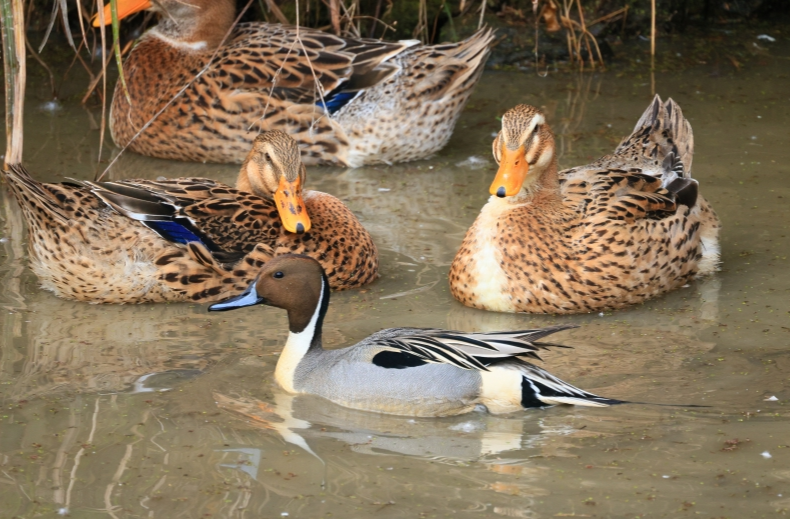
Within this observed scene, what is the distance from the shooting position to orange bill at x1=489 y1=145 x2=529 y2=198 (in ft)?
19.1

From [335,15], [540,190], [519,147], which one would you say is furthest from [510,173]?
[335,15]

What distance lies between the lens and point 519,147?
5.80m

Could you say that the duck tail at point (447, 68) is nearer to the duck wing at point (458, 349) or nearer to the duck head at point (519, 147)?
the duck head at point (519, 147)

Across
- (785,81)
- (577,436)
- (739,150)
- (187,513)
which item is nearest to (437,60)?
(739,150)

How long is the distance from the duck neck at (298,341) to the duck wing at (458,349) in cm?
32

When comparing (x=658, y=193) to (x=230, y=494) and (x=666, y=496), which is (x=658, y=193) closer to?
Answer: (x=666, y=496)

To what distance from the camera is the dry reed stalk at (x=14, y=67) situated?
594 cm

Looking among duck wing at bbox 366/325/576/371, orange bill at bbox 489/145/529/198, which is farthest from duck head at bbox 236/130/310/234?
duck wing at bbox 366/325/576/371

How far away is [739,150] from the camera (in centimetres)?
800

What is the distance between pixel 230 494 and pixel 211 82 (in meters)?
4.60

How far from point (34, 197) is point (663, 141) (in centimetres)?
348

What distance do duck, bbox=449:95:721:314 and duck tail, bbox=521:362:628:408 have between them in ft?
3.93

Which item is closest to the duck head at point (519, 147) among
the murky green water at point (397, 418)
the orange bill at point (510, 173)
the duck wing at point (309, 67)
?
the orange bill at point (510, 173)

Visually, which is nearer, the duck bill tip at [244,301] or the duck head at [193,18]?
the duck bill tip at [244,301]
